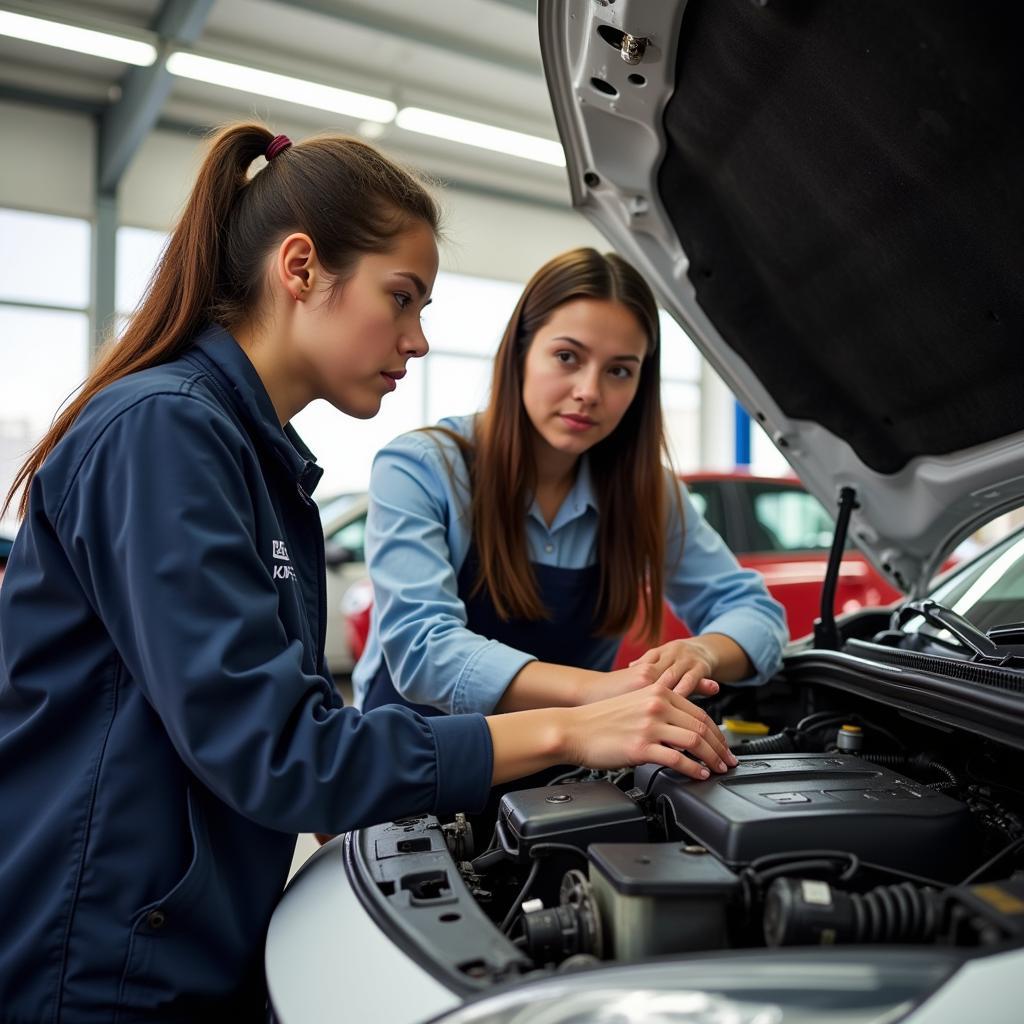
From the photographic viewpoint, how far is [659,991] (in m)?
0.72

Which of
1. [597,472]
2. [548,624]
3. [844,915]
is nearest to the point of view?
[844,915]

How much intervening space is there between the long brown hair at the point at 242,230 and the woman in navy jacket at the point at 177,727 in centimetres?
3

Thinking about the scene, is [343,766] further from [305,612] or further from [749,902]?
[749,902]

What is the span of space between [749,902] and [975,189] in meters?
0.95

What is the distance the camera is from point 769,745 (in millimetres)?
1550

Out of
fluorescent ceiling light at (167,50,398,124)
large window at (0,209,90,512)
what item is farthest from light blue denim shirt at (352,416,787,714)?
large window at (0,209,90,512)

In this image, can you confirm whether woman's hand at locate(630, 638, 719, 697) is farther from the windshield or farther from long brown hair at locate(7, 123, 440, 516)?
long brown hair at locate(7, 123, 440, 516)

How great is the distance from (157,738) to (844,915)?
2.32 feet

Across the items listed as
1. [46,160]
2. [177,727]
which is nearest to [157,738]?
[177,727]

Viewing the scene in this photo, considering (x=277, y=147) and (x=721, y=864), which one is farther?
(x=277, y=147)

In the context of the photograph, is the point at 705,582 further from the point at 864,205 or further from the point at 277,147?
the point at 277,147

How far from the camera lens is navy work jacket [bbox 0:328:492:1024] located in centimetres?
93

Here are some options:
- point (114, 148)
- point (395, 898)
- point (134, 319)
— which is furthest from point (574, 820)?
point (114, 148)

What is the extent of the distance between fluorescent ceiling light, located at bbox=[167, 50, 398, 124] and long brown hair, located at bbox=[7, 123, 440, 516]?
239 inches
